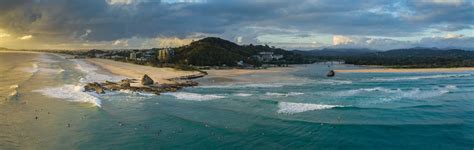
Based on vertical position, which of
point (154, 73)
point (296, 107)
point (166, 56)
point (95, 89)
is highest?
point (166, 56)

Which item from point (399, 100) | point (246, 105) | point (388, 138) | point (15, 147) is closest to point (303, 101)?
point (246, 105)

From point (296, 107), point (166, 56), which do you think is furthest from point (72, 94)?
point (166, 56)

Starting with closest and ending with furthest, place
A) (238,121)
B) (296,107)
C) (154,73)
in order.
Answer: (238,121)
(296,107)
(154,73)

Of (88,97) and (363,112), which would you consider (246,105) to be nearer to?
(363,112)

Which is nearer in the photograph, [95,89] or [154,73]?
[95,89]

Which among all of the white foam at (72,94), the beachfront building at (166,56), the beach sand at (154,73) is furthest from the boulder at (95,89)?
the beachfront building at (166,56)

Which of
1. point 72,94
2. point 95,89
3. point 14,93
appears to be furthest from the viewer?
point 95,89

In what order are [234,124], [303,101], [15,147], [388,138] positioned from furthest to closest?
[303,101]
[234,124]
[388,138]
[15,147]

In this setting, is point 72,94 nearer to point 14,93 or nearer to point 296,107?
point 14,93

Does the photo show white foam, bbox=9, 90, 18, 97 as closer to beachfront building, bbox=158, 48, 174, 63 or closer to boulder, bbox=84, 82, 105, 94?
boulder, bbox=84, 82, 105, 94
